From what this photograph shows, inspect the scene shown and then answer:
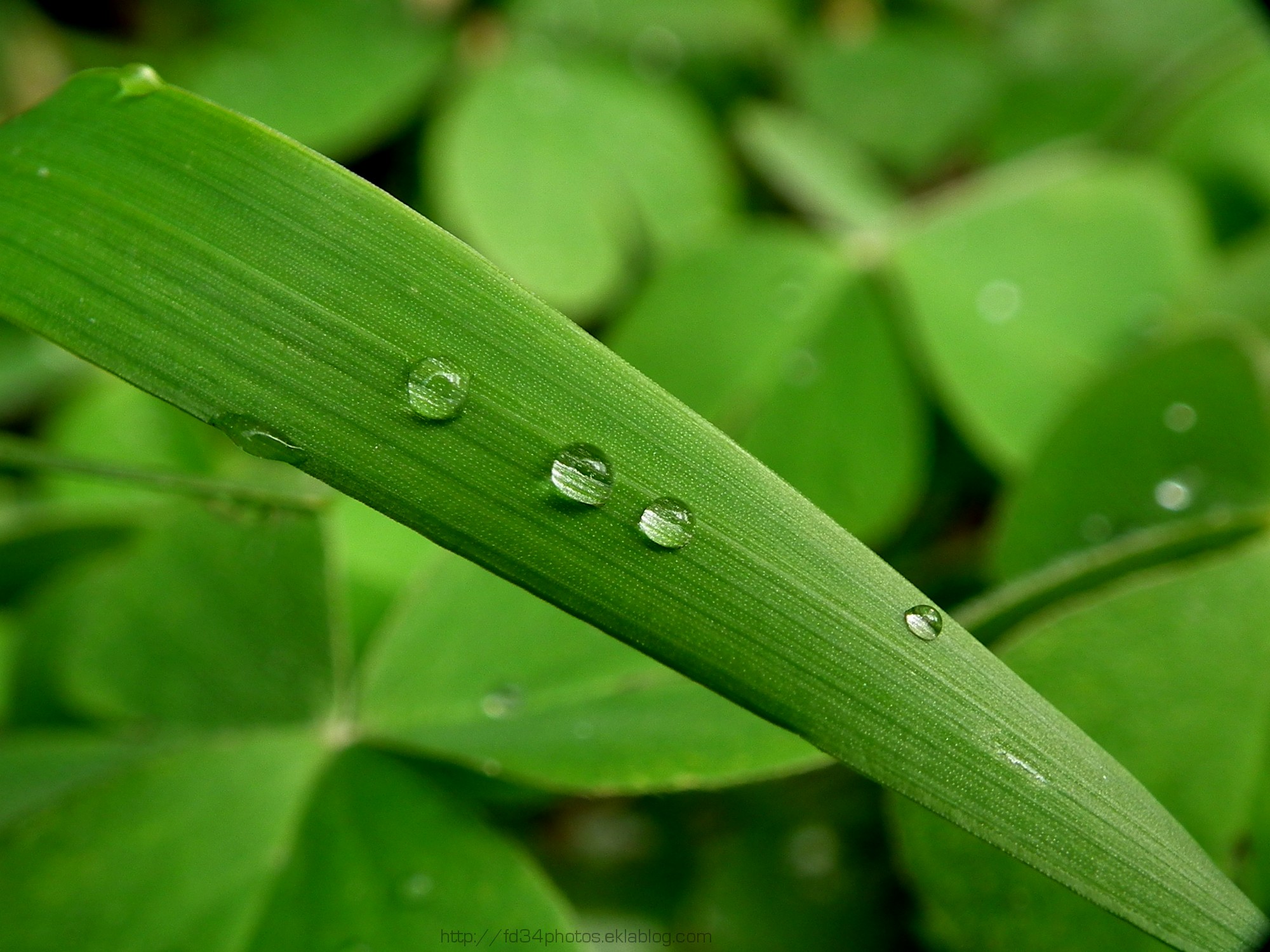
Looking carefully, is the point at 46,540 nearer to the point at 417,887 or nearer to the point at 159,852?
the point at 159,852

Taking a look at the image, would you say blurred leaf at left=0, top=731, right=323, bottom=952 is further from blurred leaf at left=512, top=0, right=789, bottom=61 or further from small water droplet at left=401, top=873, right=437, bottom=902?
blurred leaf at left=512, top=0, right=789, bottom=61

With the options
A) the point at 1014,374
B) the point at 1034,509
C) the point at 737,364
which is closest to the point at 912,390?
the point at 1014,374

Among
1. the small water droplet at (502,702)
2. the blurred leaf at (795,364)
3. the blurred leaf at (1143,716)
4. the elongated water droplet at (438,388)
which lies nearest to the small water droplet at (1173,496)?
the blurred leaf at (1143,716)

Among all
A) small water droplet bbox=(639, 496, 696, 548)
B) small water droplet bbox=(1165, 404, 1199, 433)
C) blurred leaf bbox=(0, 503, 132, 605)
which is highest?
small water droplet bbox=(1165, 404, 1199, 433)

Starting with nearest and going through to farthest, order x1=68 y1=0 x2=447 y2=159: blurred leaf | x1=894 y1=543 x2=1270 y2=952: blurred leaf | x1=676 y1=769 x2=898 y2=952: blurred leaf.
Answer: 1. x1=894 y1=543 x2=1270 y2=952: blurred leaf
2. x1=676 y1=769 x2=898 y2=952: blurred leaf
3. x1=68 y1=0 x2=447 y2=159: blurred leaf

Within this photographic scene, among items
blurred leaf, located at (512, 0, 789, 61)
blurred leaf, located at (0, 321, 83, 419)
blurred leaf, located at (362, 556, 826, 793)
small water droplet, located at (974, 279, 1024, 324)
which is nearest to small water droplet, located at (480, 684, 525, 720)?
blurred leaf, located at (362, 556, 826, 793)

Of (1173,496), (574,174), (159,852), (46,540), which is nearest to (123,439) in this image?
(46,540)
